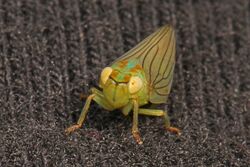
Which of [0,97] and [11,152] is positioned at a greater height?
[0,97]

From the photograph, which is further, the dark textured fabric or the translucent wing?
the translucent wing

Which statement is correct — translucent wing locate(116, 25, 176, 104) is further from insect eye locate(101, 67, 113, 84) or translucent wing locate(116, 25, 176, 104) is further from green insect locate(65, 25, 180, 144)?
insect eye locate(101, 67, 113, 84)

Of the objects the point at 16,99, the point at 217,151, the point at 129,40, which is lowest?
the point at 217,151

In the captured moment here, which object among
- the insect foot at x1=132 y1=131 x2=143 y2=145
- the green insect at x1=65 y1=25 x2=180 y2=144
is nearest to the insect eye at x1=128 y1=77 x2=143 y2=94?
the green insect at x1=65 y1=25 x2=180 y2=144

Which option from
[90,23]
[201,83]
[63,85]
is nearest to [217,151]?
[201,83]

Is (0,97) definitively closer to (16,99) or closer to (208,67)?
(16,99)

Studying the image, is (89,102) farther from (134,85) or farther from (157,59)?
(157,59)

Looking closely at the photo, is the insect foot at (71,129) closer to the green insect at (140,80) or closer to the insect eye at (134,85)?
the green insect at (140,80)

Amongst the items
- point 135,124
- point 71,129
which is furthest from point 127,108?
point 71,129

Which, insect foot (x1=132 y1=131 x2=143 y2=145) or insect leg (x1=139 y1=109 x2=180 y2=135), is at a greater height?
insect leg (x1=139 y1=109 x2=180 y2=135)
